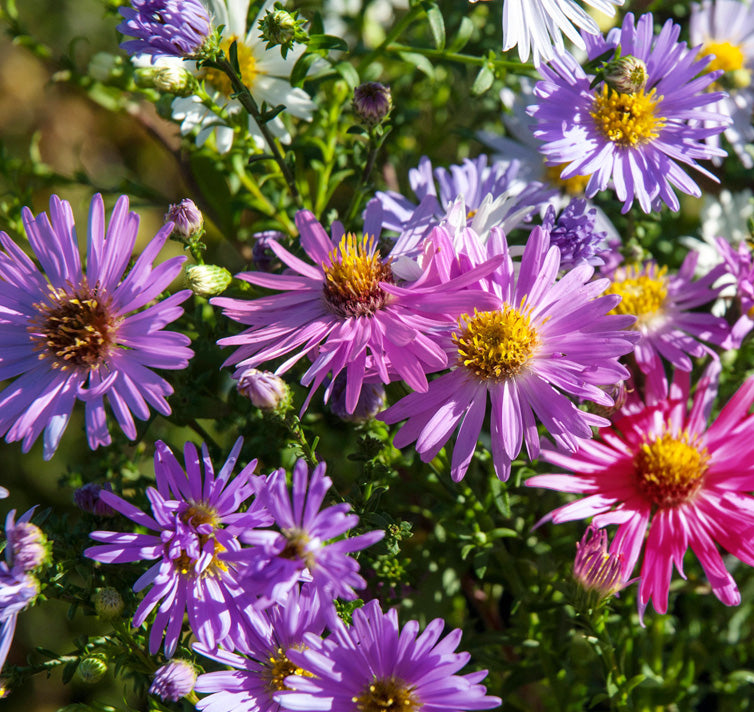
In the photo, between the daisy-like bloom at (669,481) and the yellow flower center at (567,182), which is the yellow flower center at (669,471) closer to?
the daisy-like bloom at (669,481)

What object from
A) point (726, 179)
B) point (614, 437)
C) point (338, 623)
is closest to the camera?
point (338, 623)

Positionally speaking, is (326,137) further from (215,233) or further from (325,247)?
(215,233)

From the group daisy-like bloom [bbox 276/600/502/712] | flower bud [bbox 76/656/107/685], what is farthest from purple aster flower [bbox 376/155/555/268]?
flower bud [bbox 76/656/107/685]

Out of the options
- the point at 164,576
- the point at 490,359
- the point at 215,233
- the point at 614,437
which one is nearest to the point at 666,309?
the point at 614,437

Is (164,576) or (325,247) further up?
(325,247)

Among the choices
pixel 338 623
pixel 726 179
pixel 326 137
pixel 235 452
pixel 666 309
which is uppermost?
pixel 726 179

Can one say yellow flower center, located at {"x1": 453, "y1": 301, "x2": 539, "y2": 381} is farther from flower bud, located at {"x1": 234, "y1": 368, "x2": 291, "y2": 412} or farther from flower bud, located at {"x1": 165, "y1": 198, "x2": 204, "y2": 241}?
flower bud, located at {"x1": 165, "y1": 198, "x2": 204, "y2": 241}

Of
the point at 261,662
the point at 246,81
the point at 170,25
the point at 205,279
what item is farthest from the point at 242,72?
the point at 261,662
